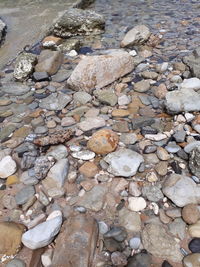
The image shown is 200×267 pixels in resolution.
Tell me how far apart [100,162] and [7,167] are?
2.88 ft

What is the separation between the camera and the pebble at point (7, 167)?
259 cm

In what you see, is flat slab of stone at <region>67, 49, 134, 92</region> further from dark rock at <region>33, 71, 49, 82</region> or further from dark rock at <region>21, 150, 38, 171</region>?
dark rock at <region>21, 150, 38, 171</region>

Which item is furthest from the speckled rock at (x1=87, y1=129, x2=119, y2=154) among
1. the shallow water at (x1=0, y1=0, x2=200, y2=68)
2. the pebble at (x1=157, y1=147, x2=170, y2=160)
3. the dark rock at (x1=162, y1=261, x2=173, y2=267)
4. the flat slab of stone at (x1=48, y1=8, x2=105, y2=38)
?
the flat slab of stone at (x1=48, y1=8, x2=105, y2=38)

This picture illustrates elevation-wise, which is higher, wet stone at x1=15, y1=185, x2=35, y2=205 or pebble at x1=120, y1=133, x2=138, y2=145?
pebble at x1=120, y1=133, x2=138, y2=145

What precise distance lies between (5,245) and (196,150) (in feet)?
5.69

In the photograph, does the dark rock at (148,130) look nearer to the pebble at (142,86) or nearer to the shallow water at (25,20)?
the pebble at (142,86)

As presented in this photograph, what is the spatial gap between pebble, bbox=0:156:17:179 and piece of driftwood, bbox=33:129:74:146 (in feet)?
1.15

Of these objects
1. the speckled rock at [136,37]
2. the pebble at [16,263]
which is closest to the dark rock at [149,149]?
the pebble at [16,263]

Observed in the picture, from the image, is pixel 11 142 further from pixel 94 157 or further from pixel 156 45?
pixel 156 45

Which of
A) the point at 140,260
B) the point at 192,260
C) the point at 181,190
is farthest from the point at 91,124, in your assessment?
the point at 192,260

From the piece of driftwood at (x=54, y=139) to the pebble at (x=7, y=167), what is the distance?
13.7 inches

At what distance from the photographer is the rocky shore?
200 cm

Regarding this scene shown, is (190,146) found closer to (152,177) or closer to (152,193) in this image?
(152,177)

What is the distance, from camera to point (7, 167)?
2613 mm
